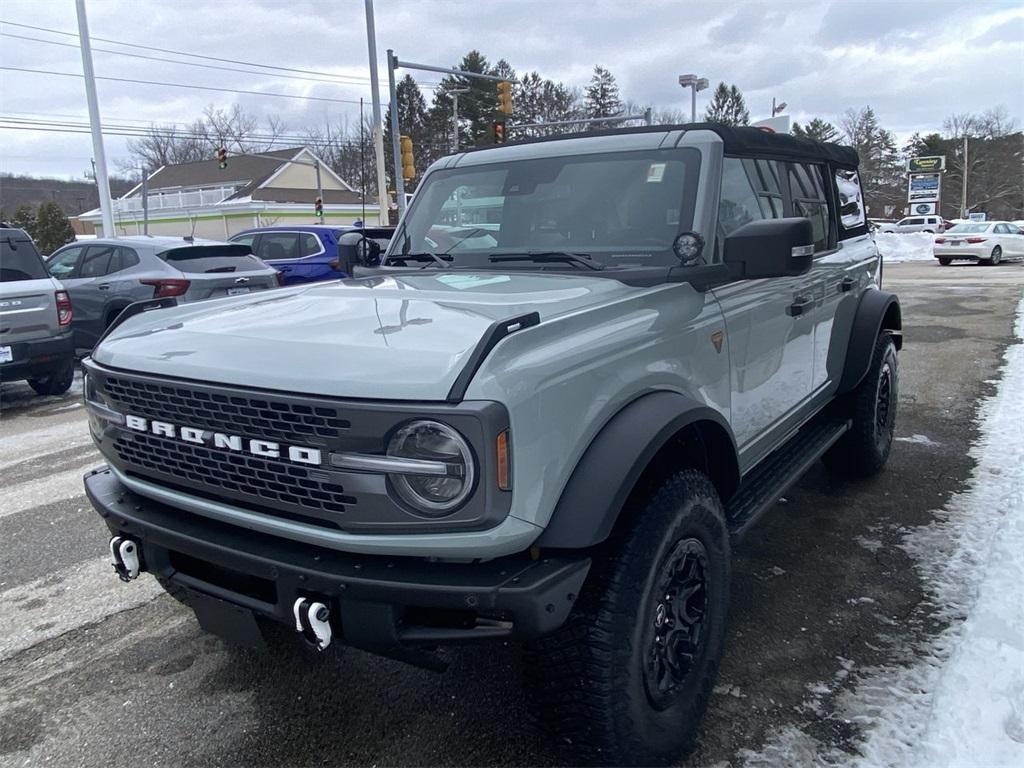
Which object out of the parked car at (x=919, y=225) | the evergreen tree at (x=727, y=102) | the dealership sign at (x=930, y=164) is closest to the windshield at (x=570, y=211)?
the parked car at (x=919, y=225)

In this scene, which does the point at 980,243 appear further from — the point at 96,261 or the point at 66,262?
the point at 66,262

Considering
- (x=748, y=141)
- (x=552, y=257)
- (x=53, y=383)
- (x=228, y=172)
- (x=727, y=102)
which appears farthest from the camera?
(x=727, y=102)

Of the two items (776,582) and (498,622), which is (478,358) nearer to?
(498,622)

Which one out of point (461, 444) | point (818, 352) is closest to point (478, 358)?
point (461, 444)

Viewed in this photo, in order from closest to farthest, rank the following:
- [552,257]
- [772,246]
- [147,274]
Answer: [772,246] < [552,257] < [147,274]

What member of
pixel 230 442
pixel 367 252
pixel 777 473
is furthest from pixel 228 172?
pixel 230 442

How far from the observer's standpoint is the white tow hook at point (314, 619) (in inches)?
79.7

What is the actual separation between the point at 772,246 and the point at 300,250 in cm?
1173

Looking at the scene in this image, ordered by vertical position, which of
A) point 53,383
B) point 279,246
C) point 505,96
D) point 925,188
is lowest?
point 53,383

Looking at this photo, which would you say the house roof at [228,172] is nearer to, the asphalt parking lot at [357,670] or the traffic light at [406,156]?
the traffic light at [406,156]

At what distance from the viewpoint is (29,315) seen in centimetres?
788

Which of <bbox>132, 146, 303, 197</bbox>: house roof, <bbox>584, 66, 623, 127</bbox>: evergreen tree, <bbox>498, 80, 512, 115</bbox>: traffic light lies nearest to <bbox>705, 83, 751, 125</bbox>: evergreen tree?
<bbox>584, 66, 623, 127</bbox>: evergreen tree

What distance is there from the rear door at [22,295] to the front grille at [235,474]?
6.39 m

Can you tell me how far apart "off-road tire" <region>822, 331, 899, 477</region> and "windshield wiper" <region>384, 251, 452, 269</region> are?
2.65m
